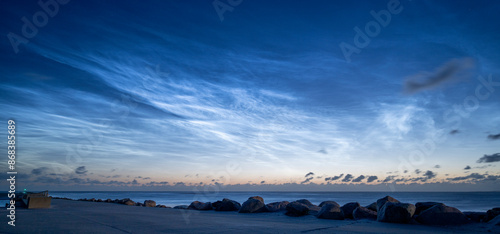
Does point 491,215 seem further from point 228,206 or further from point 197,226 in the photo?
point 228,206

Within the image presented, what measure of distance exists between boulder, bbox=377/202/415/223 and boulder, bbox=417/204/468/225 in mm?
458

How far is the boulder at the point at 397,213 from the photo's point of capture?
10025 millimetres

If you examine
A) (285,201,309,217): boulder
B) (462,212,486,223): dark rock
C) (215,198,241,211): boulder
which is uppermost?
(462,212,486,223): dark rock

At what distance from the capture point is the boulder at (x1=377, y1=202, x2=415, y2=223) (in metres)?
10.0

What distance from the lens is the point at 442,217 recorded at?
32.0 feet

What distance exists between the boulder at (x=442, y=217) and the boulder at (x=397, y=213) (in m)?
0.46

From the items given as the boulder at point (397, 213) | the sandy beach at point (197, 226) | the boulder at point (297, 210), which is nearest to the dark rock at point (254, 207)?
the sandy beach at point (197, 226)

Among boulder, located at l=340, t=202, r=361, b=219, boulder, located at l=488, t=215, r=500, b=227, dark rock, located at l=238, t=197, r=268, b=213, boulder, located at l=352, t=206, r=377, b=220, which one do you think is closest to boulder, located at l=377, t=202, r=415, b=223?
boulder, located at l=352, t=206, r=377, b=220

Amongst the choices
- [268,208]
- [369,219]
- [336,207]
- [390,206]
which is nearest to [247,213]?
[268,208]

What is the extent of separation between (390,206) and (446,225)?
67.4 inches

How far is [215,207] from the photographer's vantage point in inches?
722

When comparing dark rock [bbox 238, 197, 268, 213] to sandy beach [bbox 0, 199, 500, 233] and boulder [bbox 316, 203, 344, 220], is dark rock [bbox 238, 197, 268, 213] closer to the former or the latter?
sandy beach [bbox 0, 199, 500, 233]

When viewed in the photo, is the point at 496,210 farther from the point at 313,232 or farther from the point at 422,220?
the point at 313,232

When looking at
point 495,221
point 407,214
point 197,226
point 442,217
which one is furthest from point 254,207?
point 495,221
